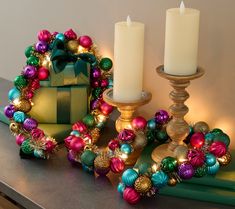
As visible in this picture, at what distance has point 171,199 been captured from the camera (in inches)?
34.8

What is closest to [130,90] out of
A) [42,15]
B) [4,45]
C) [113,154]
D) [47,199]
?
[113,154]

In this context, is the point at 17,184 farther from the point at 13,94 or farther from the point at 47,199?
the point at 13,94

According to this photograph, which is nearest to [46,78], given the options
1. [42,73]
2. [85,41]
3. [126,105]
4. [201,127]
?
[42,73]

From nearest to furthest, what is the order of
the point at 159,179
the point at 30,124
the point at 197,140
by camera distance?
the point at 159,179, the point at 197,140, the point at 30,124

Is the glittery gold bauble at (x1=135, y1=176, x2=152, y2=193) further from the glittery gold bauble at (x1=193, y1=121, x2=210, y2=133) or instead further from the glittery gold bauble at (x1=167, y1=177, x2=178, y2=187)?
the glittery gold bauble at (x1=193, y1=121, x2=210, y2=133)

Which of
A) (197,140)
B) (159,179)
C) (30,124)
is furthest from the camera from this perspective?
(30,124)

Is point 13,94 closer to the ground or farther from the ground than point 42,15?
closer to the ground

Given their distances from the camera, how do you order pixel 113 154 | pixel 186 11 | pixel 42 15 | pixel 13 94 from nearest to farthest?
pixel 186 11 < pixel 113 154 < pixel 13 94 < pixel 42 15

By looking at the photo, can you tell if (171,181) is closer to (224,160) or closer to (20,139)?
(224,160)

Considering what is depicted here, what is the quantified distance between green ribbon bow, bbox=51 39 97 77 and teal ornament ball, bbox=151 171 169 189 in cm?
33

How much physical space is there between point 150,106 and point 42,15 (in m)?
0.41

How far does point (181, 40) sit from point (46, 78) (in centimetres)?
36

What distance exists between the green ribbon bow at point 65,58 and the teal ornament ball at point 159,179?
1.08 feet

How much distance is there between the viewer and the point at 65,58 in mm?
1091
